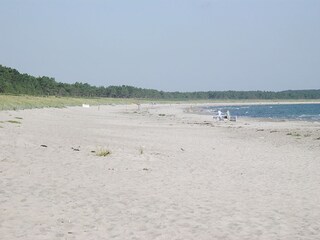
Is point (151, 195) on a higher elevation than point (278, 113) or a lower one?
higher

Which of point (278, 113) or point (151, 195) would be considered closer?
point (151, 195)

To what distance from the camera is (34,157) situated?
43.3ft

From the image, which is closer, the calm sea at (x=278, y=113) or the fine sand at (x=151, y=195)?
the fine sand at (x=151, y=195)

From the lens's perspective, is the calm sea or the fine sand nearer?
the fine sand

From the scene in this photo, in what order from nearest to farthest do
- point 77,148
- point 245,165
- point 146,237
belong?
1. point 146,237
2. point 245,165
3. point 77,148

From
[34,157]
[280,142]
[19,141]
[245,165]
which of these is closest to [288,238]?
[245,165]

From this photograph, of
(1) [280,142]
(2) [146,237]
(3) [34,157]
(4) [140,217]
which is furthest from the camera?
(1) [280,142]

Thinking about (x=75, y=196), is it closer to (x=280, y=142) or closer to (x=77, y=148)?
(x=77, y=148)

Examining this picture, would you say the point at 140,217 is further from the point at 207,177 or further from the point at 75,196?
the point at 207,177

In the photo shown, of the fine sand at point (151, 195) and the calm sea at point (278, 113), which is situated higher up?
the fine sand at point (151, 195)

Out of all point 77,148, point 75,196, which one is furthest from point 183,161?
point 75,196

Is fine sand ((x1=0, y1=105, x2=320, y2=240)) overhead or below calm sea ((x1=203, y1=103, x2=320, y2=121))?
overhead

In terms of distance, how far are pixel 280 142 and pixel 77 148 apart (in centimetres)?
1282

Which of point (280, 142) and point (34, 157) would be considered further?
point (280, 142)
